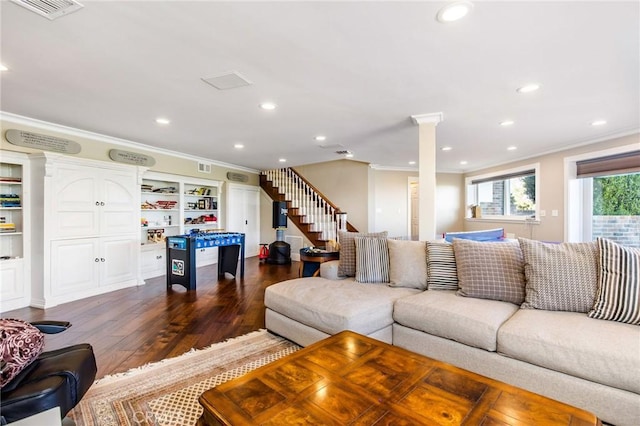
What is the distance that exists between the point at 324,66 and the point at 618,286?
2.50m

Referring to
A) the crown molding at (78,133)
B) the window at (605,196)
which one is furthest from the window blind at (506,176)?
the crown molding at (78,133)

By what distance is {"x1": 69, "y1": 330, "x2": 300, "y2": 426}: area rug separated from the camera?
5.60ft

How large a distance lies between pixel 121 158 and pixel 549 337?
18.2 feet

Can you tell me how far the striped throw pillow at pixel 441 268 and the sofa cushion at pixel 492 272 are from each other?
4.7 inches

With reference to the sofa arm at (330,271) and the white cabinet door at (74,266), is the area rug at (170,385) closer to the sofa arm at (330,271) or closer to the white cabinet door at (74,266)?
the sofa arm at (330,271)

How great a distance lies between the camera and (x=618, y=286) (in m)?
1.90

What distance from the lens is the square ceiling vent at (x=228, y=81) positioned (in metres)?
2.46

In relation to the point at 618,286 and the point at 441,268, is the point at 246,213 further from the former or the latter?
the point at 618,286

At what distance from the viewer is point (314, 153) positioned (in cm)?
565

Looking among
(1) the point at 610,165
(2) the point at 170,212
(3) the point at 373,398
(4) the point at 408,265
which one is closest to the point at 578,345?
(3) the point at 373,398

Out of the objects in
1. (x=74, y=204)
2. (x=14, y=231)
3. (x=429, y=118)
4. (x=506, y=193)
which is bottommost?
(x=14, y=231)

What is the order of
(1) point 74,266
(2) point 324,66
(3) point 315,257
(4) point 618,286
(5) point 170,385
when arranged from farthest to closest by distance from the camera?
(3) point 315,257, (1) point 74,266, (2) point 324,66, (5) point 170,385, (4) point 618,286

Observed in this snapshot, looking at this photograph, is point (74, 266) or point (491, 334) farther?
point (74, 266)

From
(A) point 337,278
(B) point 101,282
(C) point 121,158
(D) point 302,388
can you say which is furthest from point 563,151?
(B) point 101,282
